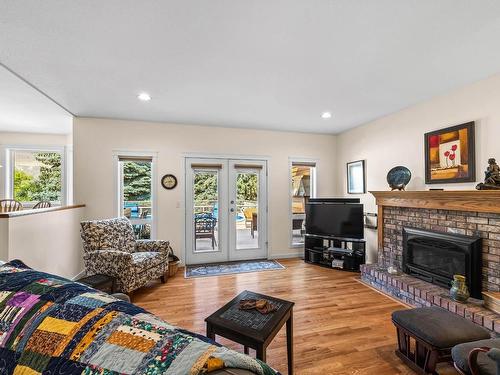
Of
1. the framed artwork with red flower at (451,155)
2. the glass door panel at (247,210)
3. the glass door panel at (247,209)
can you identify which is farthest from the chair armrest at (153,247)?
the framed artwork with red flower at (451,155)

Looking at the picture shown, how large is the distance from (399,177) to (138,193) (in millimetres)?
4257

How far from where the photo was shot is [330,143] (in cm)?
518

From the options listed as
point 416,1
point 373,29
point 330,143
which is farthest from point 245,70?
point 330,143

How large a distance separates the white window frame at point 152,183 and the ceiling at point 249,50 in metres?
0.97

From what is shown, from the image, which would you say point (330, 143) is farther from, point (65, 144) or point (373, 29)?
point (65, 144)

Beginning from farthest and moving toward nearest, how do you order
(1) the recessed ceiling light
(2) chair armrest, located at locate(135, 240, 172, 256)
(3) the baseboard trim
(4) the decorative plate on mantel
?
1. (3) the baseboard trim
2. (2) chair armrest, located at locate(135, 240, 172, 256)
3. (4) the decorative plate on mantel
4. (1) the recessed ceiling light

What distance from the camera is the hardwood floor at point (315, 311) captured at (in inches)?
75.5

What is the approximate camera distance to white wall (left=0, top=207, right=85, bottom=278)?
2.21 metres

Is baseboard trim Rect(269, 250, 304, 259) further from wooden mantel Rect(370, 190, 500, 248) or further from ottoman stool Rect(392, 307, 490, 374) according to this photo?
ottoman stool Rect(392, 307, 490, 374)

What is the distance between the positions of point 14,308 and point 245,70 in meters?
2.41

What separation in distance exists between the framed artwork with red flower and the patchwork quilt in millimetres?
3344

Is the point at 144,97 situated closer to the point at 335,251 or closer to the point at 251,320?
the point at 251,320

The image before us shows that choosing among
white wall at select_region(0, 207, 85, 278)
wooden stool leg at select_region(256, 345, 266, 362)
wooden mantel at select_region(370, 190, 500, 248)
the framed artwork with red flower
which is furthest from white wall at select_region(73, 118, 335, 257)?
wooden stool leg at select_region(256, 345, 266, 362)

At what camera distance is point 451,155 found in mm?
2953
